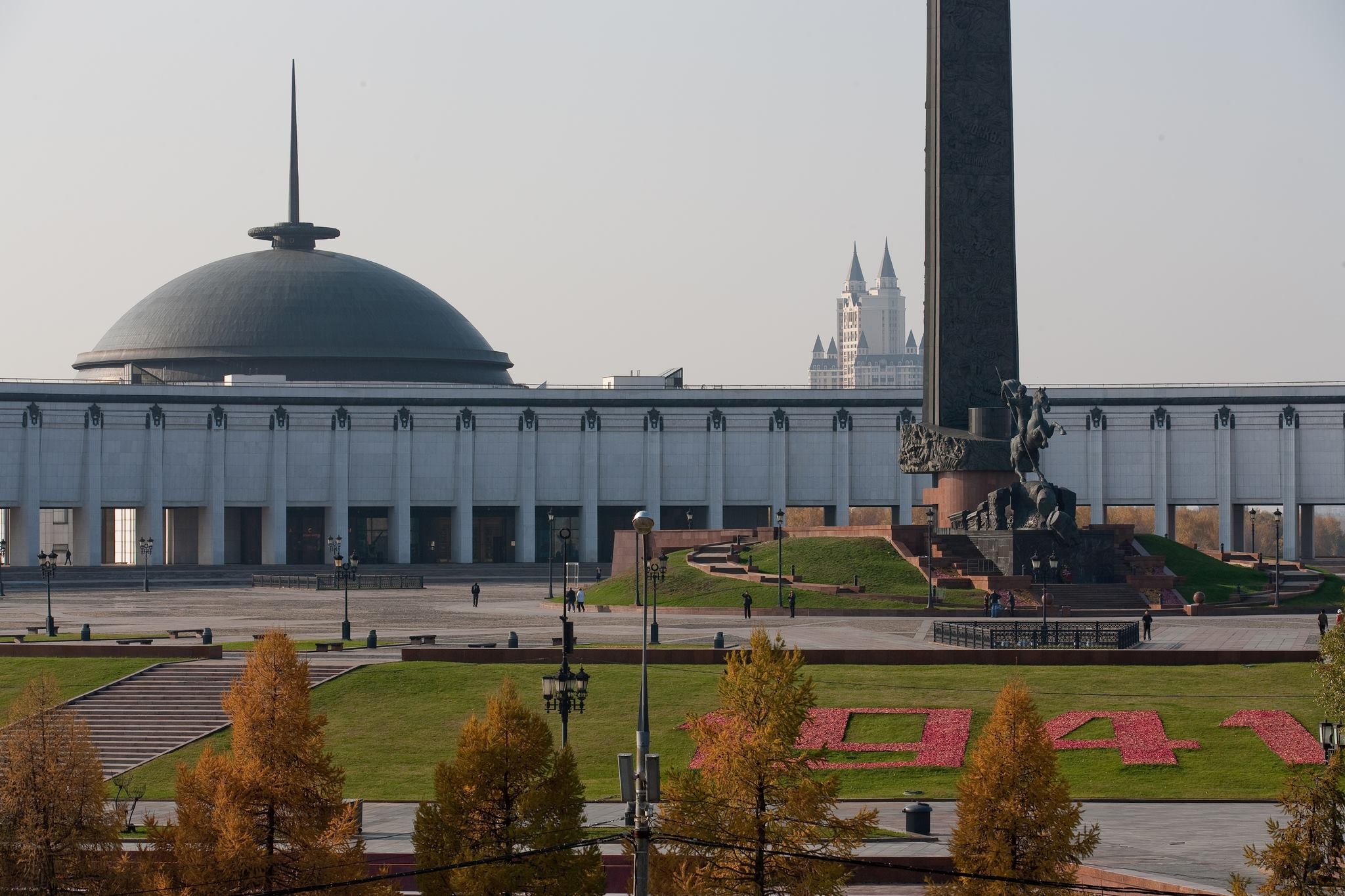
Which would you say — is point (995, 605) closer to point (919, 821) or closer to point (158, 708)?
point (158, 708)

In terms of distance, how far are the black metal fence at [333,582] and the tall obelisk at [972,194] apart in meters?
32.4

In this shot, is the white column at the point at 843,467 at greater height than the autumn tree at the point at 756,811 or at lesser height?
greater

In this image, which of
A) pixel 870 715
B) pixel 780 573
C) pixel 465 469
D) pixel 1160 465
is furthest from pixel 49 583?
pixel 1160 465

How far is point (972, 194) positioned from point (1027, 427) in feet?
29.4

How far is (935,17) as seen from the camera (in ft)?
226

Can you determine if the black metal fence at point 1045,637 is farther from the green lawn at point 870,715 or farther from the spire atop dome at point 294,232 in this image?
the spire atop dome at point 294,232

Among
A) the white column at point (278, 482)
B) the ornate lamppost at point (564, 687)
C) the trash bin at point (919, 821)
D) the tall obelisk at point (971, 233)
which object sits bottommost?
the trash bin at point (919, 821)

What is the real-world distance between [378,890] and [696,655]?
24.3 m

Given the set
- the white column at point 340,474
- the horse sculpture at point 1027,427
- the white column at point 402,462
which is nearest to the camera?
the horse sculpture at point 1027,427

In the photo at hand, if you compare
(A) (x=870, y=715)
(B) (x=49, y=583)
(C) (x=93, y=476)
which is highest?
(C) (x=93, y=476)

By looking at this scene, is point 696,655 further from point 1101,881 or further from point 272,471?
point 272,471

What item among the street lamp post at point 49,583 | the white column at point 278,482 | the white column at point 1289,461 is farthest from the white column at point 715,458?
the street lamp post at point 49,583

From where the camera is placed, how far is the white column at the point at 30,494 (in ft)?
362

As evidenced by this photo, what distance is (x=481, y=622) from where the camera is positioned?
63.8 m
